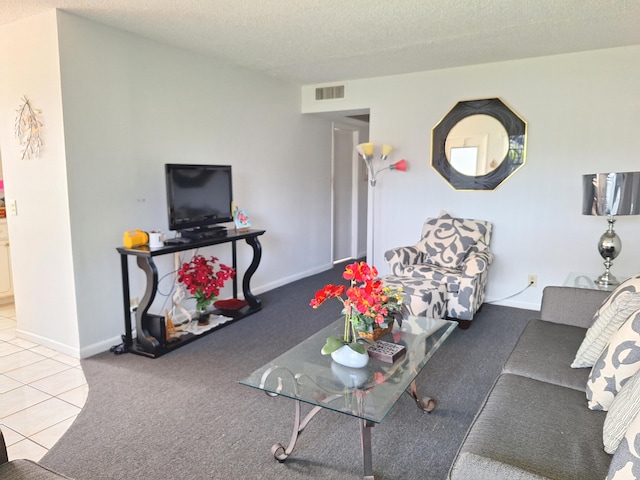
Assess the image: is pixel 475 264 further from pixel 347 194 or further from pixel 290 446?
pixel 347 194

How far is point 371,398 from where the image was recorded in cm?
174

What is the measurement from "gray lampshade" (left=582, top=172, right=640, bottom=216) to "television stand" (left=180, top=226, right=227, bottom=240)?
2803mm

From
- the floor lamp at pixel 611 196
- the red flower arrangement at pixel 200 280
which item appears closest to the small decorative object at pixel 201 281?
the red flower arrangement at pixel 200 280

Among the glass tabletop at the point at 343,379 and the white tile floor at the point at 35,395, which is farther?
the white tile floor at the point at 35,395

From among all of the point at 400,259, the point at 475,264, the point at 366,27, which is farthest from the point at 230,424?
the point at 366,27

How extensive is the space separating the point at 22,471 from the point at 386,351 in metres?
1.44

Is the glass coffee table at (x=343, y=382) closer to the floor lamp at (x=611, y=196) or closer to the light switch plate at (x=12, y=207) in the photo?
the floor lamp at (x=611, y=196)

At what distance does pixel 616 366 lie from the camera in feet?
5.13

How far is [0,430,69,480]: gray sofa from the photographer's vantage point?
50.4 inches

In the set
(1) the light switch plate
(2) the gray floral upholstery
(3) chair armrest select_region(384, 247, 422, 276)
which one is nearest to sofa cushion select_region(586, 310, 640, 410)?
(2) the gray floral upholstery

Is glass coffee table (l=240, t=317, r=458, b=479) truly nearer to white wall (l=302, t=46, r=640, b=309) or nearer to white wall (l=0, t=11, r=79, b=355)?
white wall (l=0, t=11, r=79, b=355)

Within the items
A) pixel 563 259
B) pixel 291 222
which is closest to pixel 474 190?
pixel 563 259

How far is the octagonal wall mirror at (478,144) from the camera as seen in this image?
423 centimetres

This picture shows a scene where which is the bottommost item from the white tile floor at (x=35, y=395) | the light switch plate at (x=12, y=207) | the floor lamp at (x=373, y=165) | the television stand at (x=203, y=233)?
the white tile floor at (x=35, y=395)
